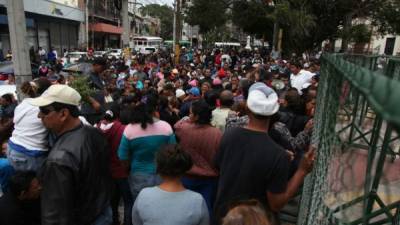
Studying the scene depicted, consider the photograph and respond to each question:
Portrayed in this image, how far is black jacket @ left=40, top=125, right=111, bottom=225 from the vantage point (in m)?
2.16

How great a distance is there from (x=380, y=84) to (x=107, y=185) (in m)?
2.36

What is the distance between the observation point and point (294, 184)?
215 centimetres

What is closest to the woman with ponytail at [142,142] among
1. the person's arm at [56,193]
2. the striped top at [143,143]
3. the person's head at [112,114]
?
the striped top at [143,143]

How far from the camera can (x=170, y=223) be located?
7.02ft

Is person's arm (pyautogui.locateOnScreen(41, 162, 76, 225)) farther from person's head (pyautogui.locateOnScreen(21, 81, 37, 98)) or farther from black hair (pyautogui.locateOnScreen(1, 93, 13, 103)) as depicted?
black hair (pyautogui.locateOnScreen(1, 93, 13, 103))

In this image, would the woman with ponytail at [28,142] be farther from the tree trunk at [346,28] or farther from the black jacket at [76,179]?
the tree trunk at [346,28]

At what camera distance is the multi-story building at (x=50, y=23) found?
78.3ft

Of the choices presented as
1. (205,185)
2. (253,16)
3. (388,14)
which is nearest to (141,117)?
(205,185)

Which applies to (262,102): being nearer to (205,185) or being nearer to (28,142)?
(205,185)

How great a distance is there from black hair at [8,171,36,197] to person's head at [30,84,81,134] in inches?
26.5

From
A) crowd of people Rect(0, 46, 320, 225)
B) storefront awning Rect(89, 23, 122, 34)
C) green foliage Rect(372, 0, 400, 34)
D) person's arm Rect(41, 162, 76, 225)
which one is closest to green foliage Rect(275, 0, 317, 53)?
green foliage Rect(372, 0, 400, 34)

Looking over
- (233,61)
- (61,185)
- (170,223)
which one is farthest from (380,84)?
(233,61)

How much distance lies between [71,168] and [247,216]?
3.80ft

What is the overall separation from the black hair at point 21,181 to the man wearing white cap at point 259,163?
61.6 inches
